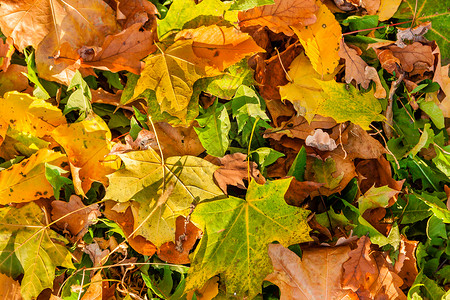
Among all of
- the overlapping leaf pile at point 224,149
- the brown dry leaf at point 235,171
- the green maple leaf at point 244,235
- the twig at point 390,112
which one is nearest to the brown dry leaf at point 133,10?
the overlapping leaf pile at point 224,149

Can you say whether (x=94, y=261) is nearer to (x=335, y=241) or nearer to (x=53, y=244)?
(x=53, y=244)

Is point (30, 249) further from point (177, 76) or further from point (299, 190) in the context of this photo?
point (299, 190)

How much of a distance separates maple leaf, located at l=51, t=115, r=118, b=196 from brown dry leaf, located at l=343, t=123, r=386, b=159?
33.5 inches

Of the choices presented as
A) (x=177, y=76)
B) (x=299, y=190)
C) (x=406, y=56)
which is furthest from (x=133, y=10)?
(x=406, y=56)

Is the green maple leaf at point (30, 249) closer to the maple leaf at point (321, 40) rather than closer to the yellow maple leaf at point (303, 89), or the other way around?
the yellow maple leaf at point (303, 89)

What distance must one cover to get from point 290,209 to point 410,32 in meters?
0.79

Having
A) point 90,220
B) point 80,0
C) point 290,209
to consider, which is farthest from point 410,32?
point 90,220

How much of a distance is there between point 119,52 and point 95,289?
0.85 m

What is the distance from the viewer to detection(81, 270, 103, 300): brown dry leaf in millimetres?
1317

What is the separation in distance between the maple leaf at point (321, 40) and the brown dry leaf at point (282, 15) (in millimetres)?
24

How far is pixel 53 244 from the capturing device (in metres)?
1.30

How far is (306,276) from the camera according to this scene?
1.23m

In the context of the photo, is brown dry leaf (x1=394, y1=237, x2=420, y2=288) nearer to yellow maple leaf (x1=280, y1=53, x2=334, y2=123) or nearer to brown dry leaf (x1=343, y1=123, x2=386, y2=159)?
brown dry leaf (x1=343, y1=123, x2=386, y2=159)

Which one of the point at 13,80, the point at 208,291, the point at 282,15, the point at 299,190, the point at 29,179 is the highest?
the point at 282,15
